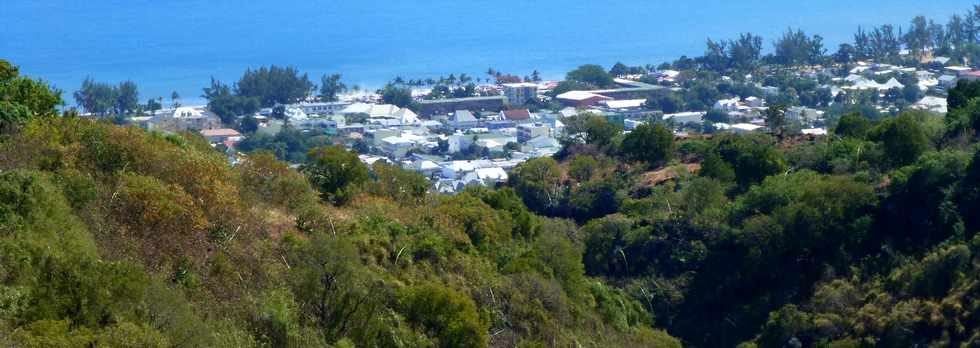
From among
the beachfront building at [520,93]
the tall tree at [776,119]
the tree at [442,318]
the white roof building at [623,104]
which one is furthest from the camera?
the beachfront building at [520,93]

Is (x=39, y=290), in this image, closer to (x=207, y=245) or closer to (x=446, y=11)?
(x=207, y=245)

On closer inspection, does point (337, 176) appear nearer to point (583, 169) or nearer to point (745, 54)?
point (583, 169)

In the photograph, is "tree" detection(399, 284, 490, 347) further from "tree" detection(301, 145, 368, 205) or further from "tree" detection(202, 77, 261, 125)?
"tree" detection(202, 77, 261, 125)

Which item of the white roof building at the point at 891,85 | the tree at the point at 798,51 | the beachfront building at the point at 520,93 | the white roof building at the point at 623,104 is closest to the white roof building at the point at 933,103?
the white roof building at the point at 891,85

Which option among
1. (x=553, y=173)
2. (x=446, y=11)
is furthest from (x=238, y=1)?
(x=553, y=173)

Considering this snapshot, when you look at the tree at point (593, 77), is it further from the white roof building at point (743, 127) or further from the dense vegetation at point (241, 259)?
the dense vegetation at point (241, 259)
